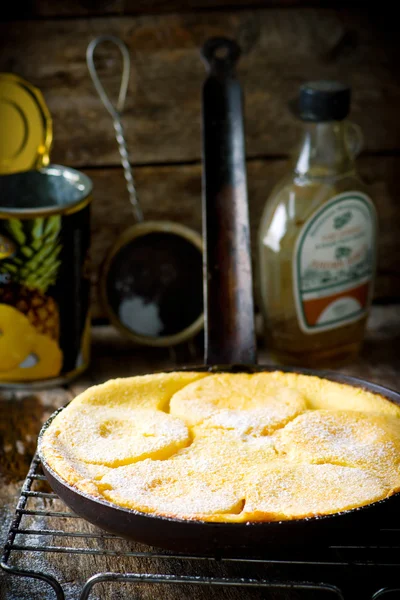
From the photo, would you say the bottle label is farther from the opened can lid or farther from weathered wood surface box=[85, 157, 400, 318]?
the opened can lid

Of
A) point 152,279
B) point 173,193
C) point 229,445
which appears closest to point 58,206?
point 152,279

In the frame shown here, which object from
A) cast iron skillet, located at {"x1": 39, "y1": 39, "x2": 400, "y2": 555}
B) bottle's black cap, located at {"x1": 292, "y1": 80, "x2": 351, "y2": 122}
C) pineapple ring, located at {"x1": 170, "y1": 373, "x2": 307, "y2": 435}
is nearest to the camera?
pineapple ring, located at {"x1": 170, "y1": 373, "x2": 307, "y2": 435}

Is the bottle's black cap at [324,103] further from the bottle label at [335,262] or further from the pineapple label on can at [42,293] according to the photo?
the pineapple label on can at [42,293]

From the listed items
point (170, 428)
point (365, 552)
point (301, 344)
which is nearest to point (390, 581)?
point (365, 552)

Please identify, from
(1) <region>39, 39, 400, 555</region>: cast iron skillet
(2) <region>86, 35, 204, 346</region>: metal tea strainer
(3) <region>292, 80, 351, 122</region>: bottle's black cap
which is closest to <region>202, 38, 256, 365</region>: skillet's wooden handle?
(1) <region>39, 39, 400, 555</region>: cast iron skillet

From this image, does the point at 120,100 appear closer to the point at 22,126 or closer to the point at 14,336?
the point at 22,126

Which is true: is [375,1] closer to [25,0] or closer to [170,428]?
[25,0]

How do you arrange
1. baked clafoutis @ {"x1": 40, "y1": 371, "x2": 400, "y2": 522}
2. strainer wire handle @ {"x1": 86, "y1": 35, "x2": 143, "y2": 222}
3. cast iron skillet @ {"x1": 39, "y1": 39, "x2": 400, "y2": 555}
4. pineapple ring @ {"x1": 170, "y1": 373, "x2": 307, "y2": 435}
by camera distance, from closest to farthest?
baked clafoutis @ {"x1": 40, "y1": 371, "x2": 400, "y2": 522}
pineapple ring @ {"x1": 170, "y1": 373, "x2": 307, "y2": 435}
cast iron skillet @ {"x1": 39, "y1": 39, "x2": 400, "y2": 555}
strainer wire handle @ {"x1": 86, "y1": 35, "x2": 143, "y2": 222}
